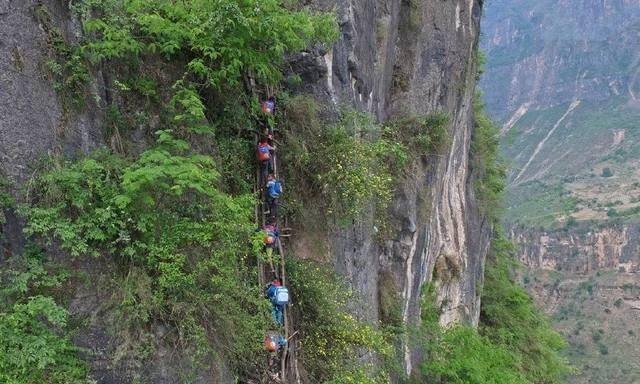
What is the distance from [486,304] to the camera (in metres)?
20.3

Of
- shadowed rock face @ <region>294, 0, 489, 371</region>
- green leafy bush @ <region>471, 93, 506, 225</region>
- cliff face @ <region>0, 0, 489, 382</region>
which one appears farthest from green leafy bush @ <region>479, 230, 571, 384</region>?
green leafy bush @ <region>471, 93, 506, 225</region>

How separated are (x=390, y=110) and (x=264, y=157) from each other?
197 inches

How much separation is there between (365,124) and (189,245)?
3.57 meters

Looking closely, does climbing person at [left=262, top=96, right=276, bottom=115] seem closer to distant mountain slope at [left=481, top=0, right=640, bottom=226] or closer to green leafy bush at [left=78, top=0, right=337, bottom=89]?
green leafy bush at [left=78, top=0, right=337, bottom=89]

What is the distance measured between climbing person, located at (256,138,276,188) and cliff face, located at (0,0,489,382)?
1010mm

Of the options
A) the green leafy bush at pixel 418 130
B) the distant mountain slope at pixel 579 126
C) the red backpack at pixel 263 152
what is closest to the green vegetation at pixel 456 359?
the green leafy bush at pixel 418 130

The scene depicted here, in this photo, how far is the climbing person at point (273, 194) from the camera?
21.3 ft

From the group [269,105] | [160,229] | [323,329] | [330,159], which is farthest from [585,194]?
[160,229]

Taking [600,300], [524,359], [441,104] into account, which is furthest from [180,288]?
[600,300]

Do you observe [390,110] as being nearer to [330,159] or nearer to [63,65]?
[330,159]

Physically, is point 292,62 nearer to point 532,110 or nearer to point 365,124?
point 365,124

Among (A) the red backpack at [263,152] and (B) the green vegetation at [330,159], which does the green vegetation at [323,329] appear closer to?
(B) the green vegetation at [330,159]

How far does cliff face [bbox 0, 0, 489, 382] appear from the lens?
15.1 ft

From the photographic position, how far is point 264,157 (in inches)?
260
